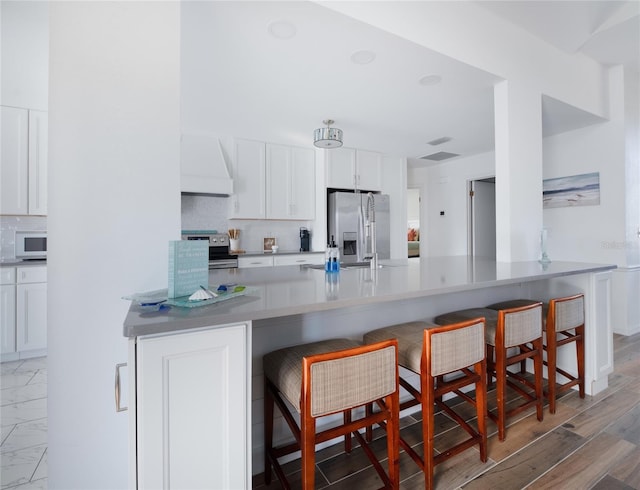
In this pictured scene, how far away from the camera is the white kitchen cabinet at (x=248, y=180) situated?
413cm

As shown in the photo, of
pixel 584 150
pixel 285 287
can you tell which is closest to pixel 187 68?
pixel 285 287

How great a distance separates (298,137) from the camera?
4.12m

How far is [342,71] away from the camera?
2.45 meters

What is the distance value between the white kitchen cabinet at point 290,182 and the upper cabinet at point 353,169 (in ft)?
0.97

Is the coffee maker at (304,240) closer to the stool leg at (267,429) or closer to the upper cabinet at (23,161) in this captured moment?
the upper cabinet at (23,161)

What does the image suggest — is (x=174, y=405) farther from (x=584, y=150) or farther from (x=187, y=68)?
(x=584, y=150)

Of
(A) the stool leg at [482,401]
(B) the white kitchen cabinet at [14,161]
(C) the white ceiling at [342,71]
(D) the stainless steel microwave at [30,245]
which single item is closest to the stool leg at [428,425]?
(A) the stool leg at [482,401]

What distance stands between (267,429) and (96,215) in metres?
1.14

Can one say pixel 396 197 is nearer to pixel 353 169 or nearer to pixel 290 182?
pixel 353 169

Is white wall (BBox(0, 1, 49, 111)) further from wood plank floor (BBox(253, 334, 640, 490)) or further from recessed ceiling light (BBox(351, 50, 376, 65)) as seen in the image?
wood plank floor (BBox(253, 334, 640, 490))

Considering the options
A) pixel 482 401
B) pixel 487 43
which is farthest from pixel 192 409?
pixel 487 43

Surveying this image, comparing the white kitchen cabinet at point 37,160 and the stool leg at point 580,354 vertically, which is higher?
the white kitchen cabinet at point 37,160

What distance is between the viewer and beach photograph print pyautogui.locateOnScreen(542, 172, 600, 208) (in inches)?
143

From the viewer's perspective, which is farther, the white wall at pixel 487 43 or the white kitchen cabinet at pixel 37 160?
the white kitchen cabinet at pixel 37 160
